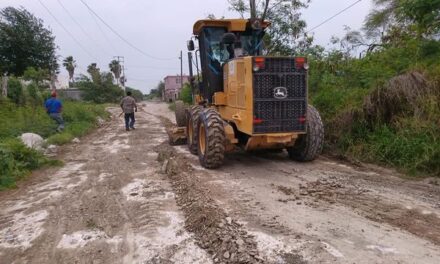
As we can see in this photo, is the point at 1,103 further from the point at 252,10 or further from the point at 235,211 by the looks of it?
the point at 235,211

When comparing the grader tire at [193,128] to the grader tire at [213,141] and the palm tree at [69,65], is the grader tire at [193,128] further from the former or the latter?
the palm tree at [69,65]

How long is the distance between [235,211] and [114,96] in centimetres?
5604

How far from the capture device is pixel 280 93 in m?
7.52

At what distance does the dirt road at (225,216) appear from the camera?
413cm

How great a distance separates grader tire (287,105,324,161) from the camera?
8016mm

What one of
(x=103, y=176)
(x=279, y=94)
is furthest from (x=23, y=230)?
(x=279, y=94)

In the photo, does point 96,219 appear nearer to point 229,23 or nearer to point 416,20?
point 229,23

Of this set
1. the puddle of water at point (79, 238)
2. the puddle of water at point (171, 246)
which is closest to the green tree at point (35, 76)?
the puddle of water at point (79, 238)

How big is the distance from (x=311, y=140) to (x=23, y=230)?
523 cm

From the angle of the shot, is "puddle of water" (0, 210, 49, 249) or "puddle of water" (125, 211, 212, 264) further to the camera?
"puddle of water" (0, 210, 49, 249)

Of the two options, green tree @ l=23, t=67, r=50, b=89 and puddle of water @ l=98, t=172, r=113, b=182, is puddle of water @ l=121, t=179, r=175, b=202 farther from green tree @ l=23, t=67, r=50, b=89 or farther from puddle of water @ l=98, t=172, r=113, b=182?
green tree @ l=23, t=67, r=50, b=89

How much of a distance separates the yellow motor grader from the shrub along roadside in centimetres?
362

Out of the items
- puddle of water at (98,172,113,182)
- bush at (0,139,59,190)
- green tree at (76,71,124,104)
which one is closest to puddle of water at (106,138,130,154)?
bush at (0,139,59,190)

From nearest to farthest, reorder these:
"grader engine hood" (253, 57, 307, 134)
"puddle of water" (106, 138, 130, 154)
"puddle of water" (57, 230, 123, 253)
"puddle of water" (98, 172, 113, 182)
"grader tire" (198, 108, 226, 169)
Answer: "puddle of water" (57, 230, 123, 253) → "grader engine hood" (253, 57, 307, 134) → "grader tire" (198, 108, 226, 169) → "puddle of water" (98, 172, 113, 182) → "puddle of water" (106, 138, 130, 154)
